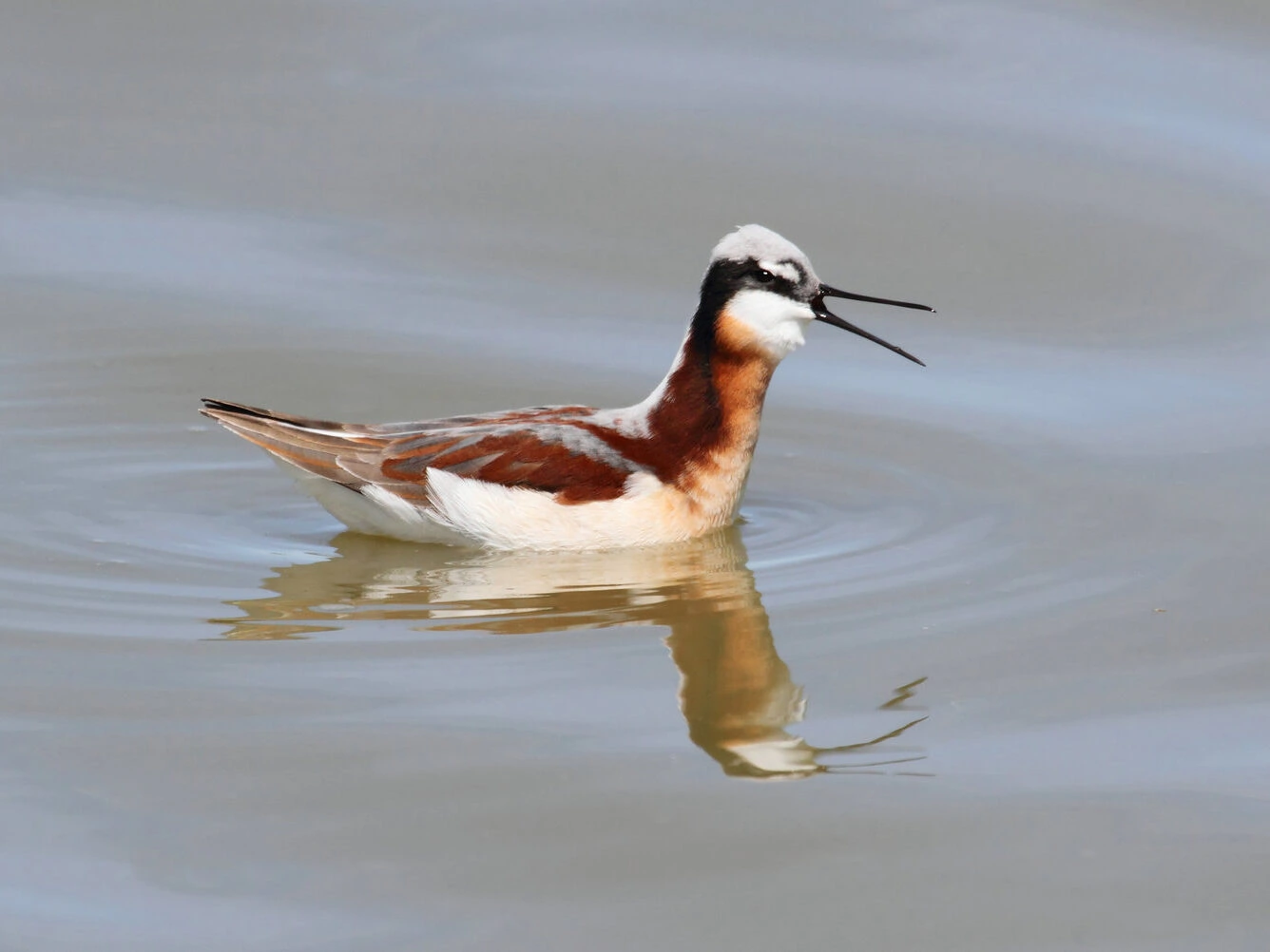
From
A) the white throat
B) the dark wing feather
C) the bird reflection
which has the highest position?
the white throat

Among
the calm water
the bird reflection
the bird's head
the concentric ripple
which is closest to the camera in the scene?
the calm water

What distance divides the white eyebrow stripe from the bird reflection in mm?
1273

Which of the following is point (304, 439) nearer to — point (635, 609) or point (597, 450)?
point (597, 450)

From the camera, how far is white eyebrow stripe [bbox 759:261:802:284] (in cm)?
975

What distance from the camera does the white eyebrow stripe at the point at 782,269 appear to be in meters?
9.75

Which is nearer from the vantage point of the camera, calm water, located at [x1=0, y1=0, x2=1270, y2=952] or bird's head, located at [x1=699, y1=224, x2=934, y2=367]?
calm water, located at [x1=0, y1=0, x2=1270, y2=952]

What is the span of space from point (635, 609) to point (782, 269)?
202 cm

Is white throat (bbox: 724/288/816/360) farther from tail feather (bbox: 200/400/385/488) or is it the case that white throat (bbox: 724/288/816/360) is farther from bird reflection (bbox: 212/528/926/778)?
tail feather (bbox: 200/400/385/488)

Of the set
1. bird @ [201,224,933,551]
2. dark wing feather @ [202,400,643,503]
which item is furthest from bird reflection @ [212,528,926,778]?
dark wing feather @ [202,400,643,503]

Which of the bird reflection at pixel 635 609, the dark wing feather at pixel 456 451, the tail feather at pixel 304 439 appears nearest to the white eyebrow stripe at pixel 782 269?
the dark wing feather at pixel 456 451

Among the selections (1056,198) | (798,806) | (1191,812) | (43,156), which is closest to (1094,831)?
(1191,812)

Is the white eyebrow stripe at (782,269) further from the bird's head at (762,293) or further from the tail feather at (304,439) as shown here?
the tail feather at (304,439)

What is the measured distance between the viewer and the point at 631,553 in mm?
9641

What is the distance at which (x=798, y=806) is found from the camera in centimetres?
654
